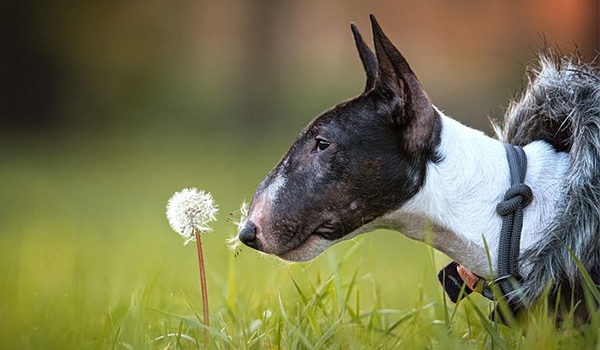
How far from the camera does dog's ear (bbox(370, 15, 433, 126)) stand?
2635mm

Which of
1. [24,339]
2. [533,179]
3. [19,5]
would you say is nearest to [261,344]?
[24,339]

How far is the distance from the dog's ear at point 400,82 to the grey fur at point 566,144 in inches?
18.2

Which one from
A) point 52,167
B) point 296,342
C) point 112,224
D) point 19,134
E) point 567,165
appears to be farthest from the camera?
point 19,134

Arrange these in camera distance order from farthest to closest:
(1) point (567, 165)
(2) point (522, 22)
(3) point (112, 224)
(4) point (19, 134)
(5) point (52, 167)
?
(2) point (522, 22)
(4) point (19, 134)
(5) point (52, 167)
(3) point (112, 224)
(1) point (567, 165)

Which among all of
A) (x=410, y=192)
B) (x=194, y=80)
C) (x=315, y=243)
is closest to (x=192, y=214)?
(x=315, y=243)

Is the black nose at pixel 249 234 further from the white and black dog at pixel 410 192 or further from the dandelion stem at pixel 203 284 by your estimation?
the dandelion stem at pixel 203 284

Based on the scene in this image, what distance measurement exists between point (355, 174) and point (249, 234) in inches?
12.9

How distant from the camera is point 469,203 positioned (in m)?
2.70

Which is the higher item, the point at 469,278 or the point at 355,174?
the point at 355,174

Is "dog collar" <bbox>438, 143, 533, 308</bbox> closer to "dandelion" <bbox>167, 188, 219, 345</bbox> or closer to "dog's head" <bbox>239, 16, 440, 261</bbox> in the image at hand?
"dog's head" <bbox>239, 16, 440, 261</bbox>

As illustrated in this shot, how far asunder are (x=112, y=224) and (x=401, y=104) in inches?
174

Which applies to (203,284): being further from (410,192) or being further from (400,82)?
(400,82)

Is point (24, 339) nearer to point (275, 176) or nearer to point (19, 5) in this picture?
point (275, 176)

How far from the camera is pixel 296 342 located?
261cm
